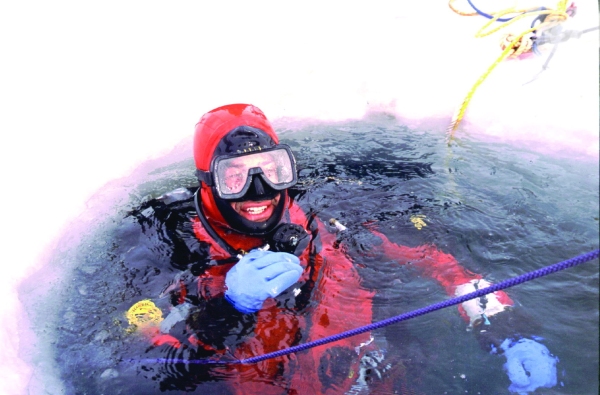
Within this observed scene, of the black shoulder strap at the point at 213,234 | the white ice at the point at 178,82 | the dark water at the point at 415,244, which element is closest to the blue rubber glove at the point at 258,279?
the black shoulder strap at the point at 213,234

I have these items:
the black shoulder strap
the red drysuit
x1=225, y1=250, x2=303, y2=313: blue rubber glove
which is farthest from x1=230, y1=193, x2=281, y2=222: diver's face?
x1=225, y1=250, x2=303, y2=313: blue rubber glove

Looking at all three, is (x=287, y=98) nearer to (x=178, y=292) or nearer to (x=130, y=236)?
(x=130, y=236)

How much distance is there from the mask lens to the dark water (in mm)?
793

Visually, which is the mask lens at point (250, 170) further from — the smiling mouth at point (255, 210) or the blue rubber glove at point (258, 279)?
the blue rubber glove at point (258, 279)

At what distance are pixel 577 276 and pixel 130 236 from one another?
305 cm

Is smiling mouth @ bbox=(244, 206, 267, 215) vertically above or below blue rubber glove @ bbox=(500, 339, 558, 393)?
above

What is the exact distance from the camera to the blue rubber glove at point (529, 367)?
1.66 metres

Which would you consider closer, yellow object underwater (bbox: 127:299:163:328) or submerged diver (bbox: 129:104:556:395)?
submerged diver (bbox: 129:104:556:395)

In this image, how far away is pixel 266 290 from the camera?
2131 millimetres

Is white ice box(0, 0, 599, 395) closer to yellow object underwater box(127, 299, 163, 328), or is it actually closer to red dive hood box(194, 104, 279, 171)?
yellow object underwater box(127, 299, 163, 328)

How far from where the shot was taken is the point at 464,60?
4191 millimetres

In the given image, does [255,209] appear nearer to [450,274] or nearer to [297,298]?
[297,298]

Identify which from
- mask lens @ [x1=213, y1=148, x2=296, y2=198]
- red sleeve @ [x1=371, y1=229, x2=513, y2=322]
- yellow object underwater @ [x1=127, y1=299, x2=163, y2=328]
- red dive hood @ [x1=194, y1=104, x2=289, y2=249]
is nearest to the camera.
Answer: red sleeve @ [x1=371, y1=229, x2=513, y2=322]

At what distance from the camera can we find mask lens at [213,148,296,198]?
248 centimetres
